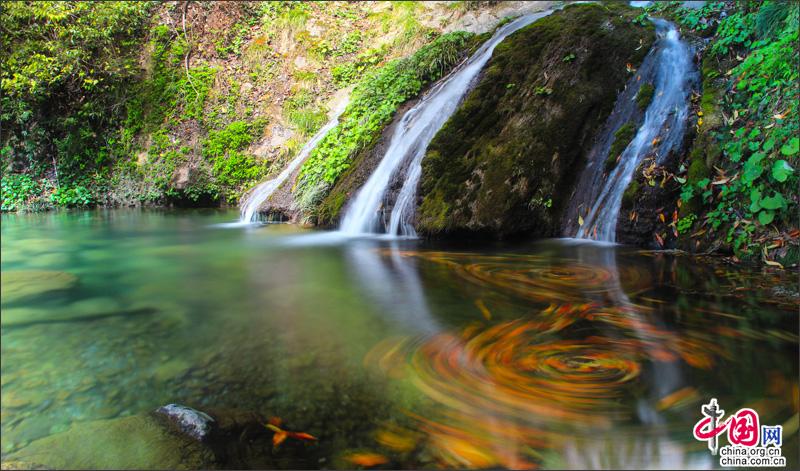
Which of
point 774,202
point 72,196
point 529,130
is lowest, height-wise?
point 774,202

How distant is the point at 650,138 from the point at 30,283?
628 cm

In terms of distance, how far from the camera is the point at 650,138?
5602mm

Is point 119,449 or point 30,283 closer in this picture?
point 119,449

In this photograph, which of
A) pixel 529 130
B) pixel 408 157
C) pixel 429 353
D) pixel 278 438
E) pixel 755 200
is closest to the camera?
pixel 278 438

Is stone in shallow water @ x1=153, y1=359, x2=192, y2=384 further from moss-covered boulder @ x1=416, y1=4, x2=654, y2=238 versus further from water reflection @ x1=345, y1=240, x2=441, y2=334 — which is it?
moss-covered boulder @ x1=416, y1=4, x2=654, y2=238

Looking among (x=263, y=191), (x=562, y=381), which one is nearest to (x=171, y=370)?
(x=562, y=381)

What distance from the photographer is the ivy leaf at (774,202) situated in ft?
13.7

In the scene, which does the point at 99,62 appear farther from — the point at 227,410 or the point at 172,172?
the point at 227,410

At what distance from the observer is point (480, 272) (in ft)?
14.5

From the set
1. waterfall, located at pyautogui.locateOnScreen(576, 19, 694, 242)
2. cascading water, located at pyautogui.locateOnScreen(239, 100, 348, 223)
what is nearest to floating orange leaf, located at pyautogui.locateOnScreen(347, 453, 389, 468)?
waterfall, located at pyautogui.locateOnScreen(576, 19, 694, 242)

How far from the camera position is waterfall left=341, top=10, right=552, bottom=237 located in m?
6.62

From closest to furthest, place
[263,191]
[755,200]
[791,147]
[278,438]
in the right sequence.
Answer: [278,438] < [791,147] < [755,200] < [263,191]

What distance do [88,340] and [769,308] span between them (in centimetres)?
429

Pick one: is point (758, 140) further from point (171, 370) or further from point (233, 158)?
point (233, 158)
